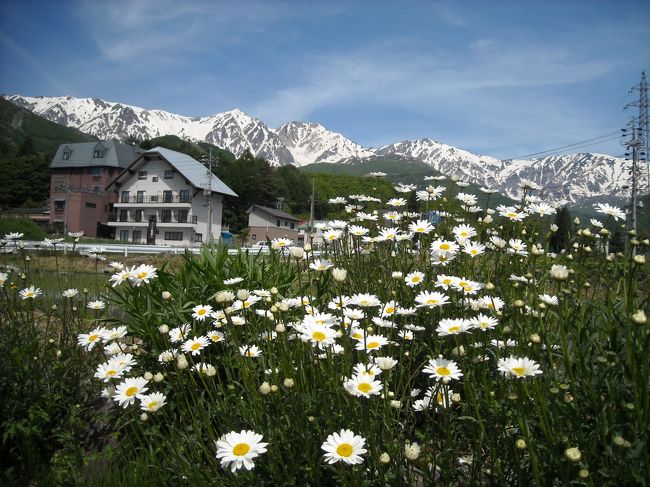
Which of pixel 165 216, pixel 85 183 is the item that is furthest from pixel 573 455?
pixel 85 183

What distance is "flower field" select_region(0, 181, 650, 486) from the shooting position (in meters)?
1.39

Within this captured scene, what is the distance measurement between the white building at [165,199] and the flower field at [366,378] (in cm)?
3753

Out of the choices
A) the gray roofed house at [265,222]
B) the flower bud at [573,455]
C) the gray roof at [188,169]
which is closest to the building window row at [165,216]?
the gray roof at [188,169]

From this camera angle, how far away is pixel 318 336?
66.9 inches

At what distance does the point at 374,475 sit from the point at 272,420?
1.42ft

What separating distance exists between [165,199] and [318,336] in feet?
135

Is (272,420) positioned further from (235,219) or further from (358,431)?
(235,219)

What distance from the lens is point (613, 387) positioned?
1.35 metres

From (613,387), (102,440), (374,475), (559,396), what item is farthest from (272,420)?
(102,440)

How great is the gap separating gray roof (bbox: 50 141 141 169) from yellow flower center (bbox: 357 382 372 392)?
52.0 metres

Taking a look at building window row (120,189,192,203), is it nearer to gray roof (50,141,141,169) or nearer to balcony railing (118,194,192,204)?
balcony railing (118,194,192,204)

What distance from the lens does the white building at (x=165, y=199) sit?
1561 inches

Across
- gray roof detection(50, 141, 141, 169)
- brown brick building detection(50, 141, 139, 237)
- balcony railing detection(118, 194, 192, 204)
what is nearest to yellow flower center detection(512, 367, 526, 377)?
balcony railing detection(118, 194, 192, 204)

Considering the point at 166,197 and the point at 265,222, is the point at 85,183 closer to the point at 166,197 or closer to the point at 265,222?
the point at 166,197
